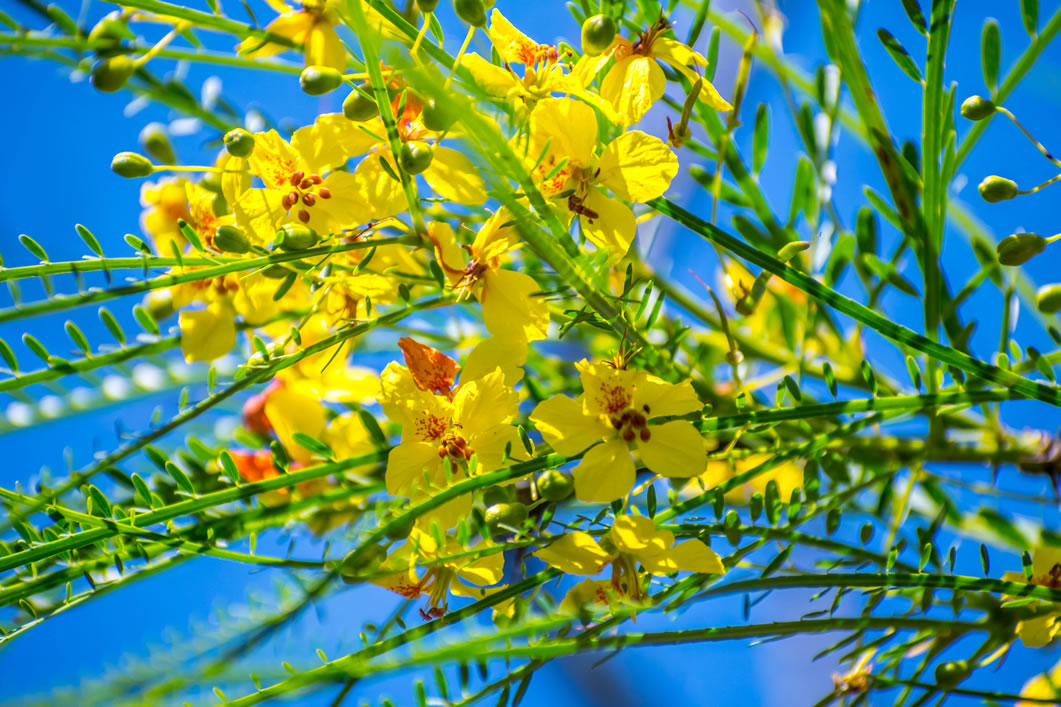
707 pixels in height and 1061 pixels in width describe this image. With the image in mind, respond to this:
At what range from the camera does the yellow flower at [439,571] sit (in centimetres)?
22

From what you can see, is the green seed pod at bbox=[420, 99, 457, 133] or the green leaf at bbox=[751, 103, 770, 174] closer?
the green seed pod at bbox=[420, 99, 457, 133]

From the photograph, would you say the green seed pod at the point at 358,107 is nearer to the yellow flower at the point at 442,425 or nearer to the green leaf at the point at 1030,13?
the yellow flower at the point at 442,425

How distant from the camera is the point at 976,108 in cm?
21

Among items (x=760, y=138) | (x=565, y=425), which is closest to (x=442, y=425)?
(x=565, y=425)

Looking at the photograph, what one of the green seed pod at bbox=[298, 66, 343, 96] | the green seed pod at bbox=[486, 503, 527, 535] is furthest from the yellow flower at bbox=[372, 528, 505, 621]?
the green seed pod at bbox=[298, 66, 343, 96]

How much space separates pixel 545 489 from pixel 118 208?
3.34 ft

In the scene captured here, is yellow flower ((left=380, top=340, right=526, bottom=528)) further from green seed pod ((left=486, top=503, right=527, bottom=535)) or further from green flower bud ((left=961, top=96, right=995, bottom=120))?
green flower bud ((left=961, top=96, right=995, bottom=120))

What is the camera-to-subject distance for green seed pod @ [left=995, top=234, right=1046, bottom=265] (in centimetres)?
21

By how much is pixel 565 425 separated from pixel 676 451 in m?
0.03

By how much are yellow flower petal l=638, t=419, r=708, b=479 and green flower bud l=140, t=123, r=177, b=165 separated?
0.59ft

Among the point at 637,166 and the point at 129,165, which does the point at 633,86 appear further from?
the point at 129,165

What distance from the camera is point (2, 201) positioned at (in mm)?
1056

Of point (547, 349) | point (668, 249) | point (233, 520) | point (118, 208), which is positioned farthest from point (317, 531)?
point (118, 208)

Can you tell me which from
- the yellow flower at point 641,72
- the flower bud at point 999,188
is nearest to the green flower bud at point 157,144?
the yellow flower at point 641,72
